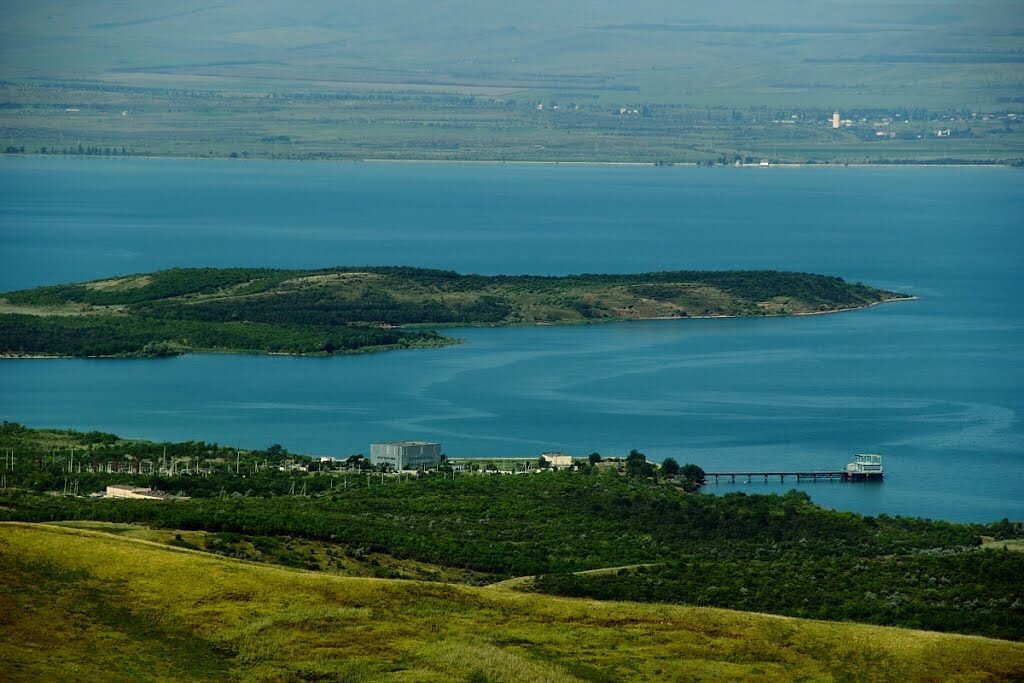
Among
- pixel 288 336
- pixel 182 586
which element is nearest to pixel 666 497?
pixel 182 586

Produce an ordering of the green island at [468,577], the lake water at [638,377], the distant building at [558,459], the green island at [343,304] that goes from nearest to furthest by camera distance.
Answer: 1. the green island at [468,577]
2. the distant building at [558,459]
3. the lake water at [638,377]
4. the green island at [343,304]

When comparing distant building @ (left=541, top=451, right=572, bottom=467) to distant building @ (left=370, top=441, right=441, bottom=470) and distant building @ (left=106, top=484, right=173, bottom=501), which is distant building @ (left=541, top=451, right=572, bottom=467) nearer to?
distant building @ (left=370, top=441, right=441, bottom=470)

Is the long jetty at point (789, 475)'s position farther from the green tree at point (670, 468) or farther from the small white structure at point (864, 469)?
the green tree at point (670, 468)

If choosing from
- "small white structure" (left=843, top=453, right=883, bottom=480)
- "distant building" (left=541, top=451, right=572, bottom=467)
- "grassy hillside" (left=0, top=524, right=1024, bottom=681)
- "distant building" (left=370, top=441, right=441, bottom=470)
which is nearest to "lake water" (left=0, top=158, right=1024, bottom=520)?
"small white structure" (left=843, top=453, right=883, bottom=480)

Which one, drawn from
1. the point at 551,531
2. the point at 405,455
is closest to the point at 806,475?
the point at 405,455

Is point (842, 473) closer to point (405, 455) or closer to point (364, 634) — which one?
point (405, 455)

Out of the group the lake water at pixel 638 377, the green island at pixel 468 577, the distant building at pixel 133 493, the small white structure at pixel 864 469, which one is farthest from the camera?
the lake water at pixel 638 377

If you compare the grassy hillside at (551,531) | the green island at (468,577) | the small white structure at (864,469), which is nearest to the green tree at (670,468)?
the green island at (468,577)

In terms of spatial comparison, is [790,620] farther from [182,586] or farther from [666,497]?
[666,497]
